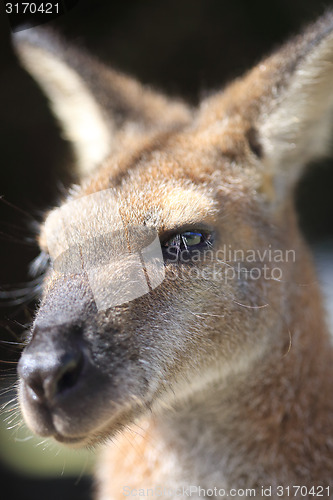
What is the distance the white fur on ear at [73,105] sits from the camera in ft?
6.10

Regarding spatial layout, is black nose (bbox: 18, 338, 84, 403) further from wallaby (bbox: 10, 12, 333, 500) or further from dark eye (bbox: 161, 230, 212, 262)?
dark eye (bbox: 161, 230, 212, 262)

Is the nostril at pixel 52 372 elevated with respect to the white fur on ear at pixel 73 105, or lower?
lower

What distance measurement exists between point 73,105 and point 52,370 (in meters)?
1.28

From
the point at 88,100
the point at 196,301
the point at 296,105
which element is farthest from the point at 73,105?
the point at 196,301

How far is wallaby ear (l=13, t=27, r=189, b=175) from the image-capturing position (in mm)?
1862

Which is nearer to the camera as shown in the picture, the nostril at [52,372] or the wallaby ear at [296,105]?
the nostril at [52,372]

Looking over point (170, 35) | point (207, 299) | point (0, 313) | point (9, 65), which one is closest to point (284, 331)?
point (207, 299)

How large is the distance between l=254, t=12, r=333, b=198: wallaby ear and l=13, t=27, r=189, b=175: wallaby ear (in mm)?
492

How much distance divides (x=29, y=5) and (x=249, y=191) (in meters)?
0.91

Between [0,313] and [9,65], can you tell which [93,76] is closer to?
[9,65]

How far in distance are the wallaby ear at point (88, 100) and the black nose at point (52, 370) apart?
944 millimetres

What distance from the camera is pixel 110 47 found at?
2.69 meters

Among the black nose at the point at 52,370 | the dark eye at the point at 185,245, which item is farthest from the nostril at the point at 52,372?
the dark eye at the point at 185,245

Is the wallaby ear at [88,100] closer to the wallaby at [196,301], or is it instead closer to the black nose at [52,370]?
the wallaby at [196,301]
